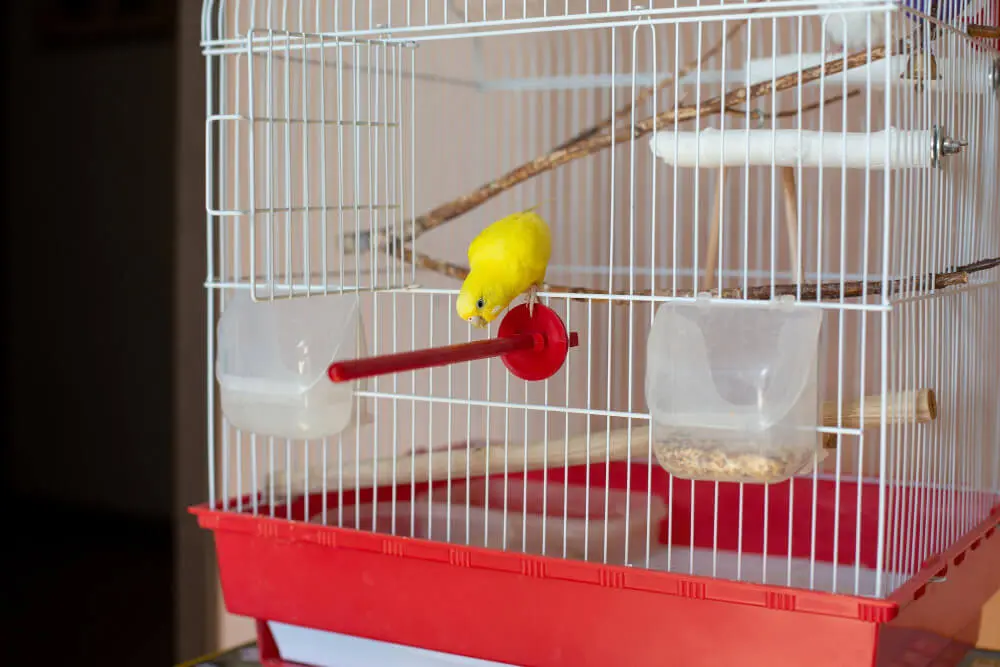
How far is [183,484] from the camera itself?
2340 mm

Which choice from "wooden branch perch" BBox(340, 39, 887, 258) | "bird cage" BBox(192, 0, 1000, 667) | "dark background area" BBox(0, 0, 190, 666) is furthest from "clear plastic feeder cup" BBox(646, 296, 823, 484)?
"dark background area" BBox(0, 0, 190, 666)

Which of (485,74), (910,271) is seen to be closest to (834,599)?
(910,271)

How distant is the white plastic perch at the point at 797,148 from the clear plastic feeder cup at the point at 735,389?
14cm

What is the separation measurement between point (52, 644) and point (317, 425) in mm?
1807

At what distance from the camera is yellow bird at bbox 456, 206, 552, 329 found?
1143 mm

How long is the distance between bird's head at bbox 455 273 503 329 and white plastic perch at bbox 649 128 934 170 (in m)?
0.20

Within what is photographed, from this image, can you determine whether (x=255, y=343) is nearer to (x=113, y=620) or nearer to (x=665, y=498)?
(x=665, y=498)

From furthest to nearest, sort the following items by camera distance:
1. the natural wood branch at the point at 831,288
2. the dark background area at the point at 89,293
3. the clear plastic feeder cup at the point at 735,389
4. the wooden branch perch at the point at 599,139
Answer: the dark background area at the point at 89,293 < the wooden branch perch at the point at 599,139 < the natural wood branch at the point at 831,288 < the clear plastic feeder cup at the point at 735,389

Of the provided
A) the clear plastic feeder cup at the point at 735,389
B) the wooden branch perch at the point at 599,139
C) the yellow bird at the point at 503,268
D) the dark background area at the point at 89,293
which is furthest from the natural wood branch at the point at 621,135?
the dark background area at the point at 89,293

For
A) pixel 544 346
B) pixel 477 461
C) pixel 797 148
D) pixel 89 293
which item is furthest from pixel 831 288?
pixel 89 293

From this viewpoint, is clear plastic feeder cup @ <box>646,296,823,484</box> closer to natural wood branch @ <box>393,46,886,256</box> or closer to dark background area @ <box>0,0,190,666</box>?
natural wood branch @ <box>393,46,886,256</box>

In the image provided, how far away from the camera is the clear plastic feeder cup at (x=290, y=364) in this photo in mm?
1146

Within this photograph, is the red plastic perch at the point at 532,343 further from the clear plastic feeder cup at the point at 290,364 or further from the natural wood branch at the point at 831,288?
the clear plastic feeder cup at the point at 290,364

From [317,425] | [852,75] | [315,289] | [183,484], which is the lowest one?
[183,484]
